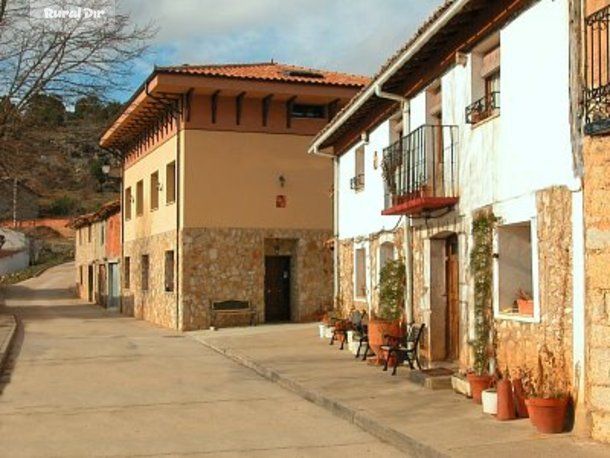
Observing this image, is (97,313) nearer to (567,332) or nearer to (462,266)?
(462,266)

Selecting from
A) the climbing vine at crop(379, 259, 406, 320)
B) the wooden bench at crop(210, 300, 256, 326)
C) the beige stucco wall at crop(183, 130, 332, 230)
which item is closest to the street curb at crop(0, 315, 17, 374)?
the wooden bench at crop(210, 300, 256, 326)

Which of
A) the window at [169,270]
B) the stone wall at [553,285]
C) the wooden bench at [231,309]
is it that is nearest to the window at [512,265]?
the stone wall at [553,285]

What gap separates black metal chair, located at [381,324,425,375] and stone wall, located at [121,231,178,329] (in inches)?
474

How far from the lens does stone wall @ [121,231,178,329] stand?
24609 millimetres

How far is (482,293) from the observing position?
33.1 feet

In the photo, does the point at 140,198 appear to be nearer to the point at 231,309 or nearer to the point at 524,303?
the point at 231,309

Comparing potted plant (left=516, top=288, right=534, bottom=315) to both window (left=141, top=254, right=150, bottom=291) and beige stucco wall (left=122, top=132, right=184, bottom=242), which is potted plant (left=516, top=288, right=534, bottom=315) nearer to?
beige stucco wall (left=122, top=132, right=184, bottom=242)

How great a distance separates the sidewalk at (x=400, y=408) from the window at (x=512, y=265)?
1.32 meters

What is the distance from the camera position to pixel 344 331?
16812mm

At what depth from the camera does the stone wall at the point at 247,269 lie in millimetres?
23281

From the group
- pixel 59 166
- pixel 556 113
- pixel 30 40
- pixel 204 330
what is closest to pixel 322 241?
pixel 204 330

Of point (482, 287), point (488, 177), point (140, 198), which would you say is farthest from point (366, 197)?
point (140, 198)

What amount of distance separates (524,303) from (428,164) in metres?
3.30

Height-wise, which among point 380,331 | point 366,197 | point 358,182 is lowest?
point 380,331
